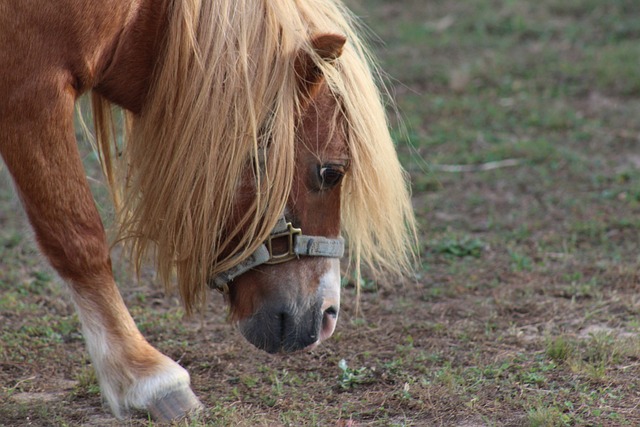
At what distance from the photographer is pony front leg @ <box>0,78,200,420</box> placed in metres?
2.61

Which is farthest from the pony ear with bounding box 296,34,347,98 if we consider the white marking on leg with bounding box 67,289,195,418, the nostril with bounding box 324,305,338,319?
the white marking on leg with bounding box 67,289,195,418

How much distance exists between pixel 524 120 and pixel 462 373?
3588 millimetres

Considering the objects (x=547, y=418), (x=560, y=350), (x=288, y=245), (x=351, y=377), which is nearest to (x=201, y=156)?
(x=288, y=245)

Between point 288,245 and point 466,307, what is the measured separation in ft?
4.27

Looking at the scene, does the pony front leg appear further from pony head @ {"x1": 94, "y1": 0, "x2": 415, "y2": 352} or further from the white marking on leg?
pony head @ {"x1": 94, "y1": 0, "x2": 415, "y2": 352}

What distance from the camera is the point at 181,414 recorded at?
2750mm

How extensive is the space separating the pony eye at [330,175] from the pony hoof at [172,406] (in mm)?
754

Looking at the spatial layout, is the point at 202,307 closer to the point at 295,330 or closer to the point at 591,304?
the point at 295,330

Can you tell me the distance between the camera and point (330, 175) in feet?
9.42

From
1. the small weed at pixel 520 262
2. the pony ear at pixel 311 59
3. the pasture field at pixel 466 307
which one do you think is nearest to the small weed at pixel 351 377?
the pasture field at pixel 466 307

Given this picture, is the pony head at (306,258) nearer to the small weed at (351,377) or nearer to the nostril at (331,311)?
the nostril at (331,311)

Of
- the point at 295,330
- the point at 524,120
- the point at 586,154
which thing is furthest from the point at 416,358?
the point at 524,120

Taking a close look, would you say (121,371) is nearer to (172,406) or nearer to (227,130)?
(172,406)

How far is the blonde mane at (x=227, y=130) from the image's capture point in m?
2.79
